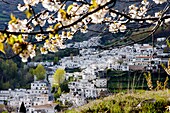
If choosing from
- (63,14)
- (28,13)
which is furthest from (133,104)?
(28,13)

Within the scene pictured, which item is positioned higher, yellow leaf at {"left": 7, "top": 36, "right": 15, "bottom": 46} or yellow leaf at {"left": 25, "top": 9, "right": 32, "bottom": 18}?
yellow leaf at {"left": 25, "top": 9, "right": 32, "bottom": 18}

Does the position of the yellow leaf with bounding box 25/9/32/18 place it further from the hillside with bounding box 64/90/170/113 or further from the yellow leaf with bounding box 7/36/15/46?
the hillside with bounding box 64/90/170/113

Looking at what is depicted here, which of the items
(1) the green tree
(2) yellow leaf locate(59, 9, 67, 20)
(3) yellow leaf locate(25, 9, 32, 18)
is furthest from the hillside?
(1) the green tree

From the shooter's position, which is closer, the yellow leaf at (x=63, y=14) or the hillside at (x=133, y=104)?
the yellow leaf at (x=63, y=14)

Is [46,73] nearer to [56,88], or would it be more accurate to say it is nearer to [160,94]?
[56,88]

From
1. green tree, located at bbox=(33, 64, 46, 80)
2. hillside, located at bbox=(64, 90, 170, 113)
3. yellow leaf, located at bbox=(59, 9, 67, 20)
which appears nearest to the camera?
yellow leaf, located at bbox=(59, 9, 67, 20)

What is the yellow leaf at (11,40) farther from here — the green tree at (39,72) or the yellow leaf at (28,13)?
the green tree at (39,72)

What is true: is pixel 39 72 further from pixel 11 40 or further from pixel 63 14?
pixel 11 40

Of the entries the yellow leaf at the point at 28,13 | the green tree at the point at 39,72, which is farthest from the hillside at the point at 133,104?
the green tree at the point at 39,72

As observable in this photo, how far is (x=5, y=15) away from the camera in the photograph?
3049 inches

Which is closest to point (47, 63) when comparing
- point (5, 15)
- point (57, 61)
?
point (57, 61)

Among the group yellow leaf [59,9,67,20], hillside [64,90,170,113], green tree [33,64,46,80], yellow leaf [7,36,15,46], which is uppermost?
yellow leaf [59,9,67,20]

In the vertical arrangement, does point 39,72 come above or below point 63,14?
below

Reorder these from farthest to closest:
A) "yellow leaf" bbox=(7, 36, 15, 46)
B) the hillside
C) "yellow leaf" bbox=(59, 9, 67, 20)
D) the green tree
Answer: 1. the green tree
2. the hillside
3. "yellow leaf" bbox=(59, 9, 67, 20)
4. "yellow leaf" bbox=(7, 36, 15, 46)
